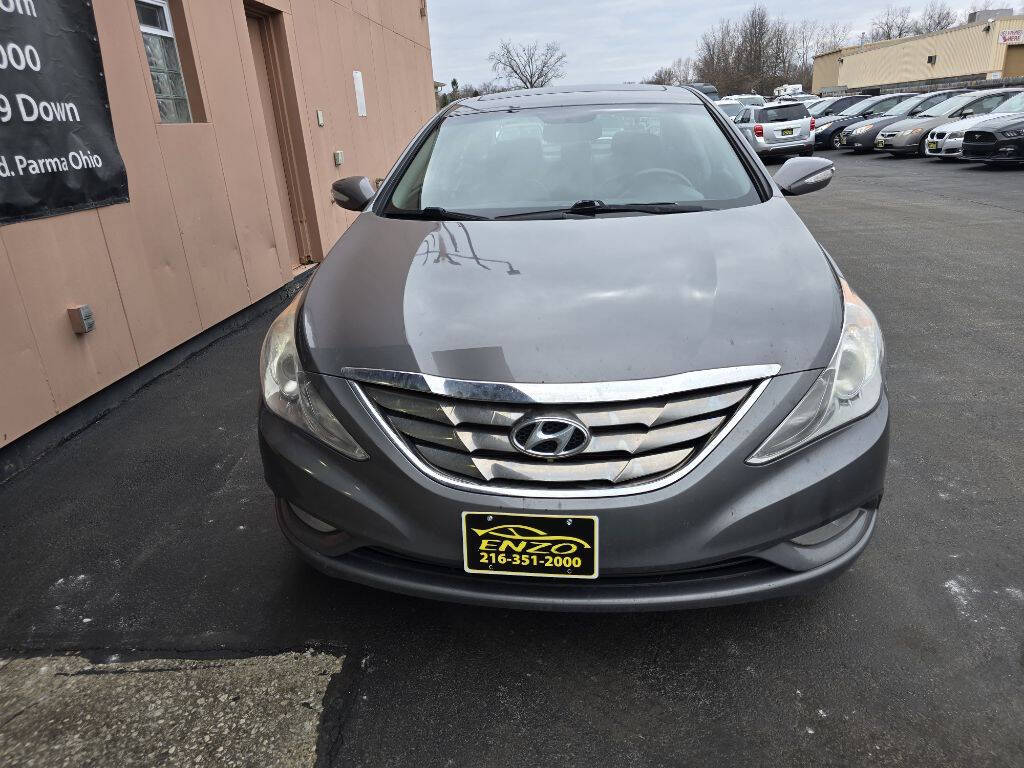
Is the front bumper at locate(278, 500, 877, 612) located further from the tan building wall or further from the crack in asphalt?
the tan building wall

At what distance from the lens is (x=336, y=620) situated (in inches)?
86.4

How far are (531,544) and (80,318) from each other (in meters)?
3.14

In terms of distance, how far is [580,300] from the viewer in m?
1.91

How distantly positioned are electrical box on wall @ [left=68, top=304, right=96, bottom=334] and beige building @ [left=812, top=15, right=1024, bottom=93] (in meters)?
53.9

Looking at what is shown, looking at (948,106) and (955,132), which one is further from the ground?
(948,106)

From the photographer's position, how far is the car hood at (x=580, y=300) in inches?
67.7

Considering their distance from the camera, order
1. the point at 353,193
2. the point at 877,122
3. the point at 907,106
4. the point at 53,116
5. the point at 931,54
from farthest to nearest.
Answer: the point at 931,54, the point at 907,106, the point at 877,122, the point at 53,116, the point at 353,193

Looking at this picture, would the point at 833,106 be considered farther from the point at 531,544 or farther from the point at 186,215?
the point at 531,544

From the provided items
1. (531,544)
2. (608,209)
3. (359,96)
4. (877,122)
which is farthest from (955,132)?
(531,544)

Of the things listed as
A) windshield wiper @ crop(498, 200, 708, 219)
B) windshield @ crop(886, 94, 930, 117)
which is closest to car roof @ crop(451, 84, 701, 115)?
windshield wiper @ crop(498, 200, 708, 219)

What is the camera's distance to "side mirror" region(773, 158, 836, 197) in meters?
3.09

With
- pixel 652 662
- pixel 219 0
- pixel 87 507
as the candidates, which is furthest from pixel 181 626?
pixel 219 0

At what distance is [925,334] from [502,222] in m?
3.40

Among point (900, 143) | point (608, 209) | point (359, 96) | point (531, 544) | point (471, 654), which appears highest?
point (359, 96)
